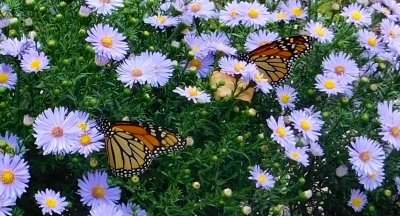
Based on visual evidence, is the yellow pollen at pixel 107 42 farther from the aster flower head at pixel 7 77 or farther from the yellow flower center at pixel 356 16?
the yellow flower center at pixel 356 16

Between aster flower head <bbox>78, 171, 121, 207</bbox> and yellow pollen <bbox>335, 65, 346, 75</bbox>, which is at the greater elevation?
yellow pollen <bbox>335, 65, 346, 75</bbox>

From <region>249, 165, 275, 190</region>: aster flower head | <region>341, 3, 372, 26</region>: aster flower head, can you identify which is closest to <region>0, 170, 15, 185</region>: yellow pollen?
<region>249, 165, 275, 190</region>: aster flower head

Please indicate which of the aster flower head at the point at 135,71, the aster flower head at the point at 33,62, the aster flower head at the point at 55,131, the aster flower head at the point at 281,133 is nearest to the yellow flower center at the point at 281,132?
the aster flower head at the point at 281,133

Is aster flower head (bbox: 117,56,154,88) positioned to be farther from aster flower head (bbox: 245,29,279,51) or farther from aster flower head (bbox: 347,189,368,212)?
aster flower head (bbox: 347,189,368,212)

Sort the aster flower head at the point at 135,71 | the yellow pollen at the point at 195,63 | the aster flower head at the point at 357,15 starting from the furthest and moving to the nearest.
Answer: the aster flower head at the point at 357,15
the yellow pollen at the point at 195,63
the aster flower head at the point at 135,71

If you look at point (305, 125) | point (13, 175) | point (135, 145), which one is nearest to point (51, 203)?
point (13, 175)

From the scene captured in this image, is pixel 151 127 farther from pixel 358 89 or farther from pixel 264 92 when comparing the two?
pixel 358 89

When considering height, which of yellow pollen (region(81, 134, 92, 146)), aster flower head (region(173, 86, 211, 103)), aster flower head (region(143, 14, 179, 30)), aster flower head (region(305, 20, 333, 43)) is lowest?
yellow pollen (region(81, 134, 92, 146))
